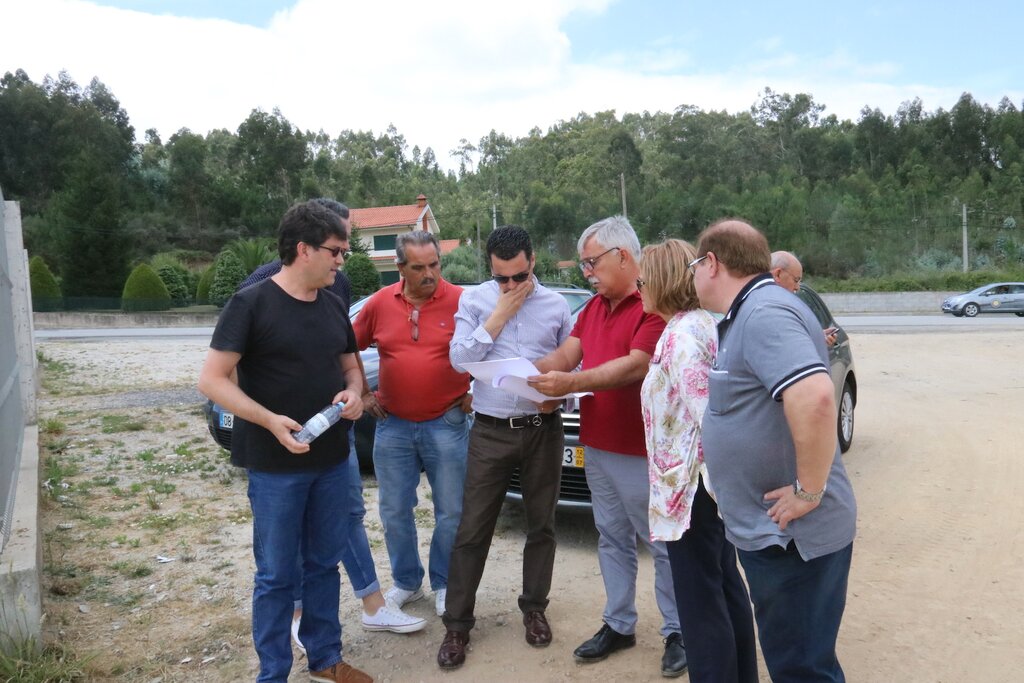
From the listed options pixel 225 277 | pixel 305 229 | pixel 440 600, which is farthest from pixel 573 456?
pixel 225 277

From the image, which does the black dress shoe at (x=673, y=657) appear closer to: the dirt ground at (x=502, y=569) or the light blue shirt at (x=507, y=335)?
the dirt ground at (x=502, y=569)

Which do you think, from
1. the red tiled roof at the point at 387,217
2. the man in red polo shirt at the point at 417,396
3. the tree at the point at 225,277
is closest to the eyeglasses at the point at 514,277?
the man in red polo shirt at the point at 417,396

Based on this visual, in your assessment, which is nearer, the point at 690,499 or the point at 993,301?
the point at 690,499

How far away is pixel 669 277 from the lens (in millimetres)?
3086

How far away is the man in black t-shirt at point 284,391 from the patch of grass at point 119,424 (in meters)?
6.94

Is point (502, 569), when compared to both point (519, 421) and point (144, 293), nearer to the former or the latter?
point (519, 421)

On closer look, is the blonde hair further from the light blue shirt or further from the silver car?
the silver car

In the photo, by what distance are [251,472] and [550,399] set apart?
1310 mm

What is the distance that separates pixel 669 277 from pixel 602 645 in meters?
1.73

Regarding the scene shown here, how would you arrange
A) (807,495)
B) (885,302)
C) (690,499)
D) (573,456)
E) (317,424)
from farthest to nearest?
(885,302) < (573,456) < (317,424) < (690,499) < (807,495)

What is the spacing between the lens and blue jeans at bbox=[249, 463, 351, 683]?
3.18 metres

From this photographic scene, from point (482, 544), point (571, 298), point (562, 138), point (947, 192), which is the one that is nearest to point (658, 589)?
point (482, 544)

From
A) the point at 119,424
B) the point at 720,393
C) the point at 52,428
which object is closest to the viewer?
the point at 720,393

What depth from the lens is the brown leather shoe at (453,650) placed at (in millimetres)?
3635
